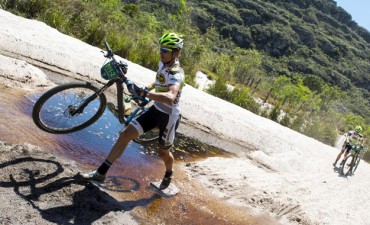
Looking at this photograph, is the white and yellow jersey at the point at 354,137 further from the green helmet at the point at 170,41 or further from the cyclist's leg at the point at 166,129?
the green helmet at the point at 170,41

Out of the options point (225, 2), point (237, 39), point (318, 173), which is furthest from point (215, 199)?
point (225, 2)

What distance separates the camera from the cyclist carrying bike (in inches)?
166

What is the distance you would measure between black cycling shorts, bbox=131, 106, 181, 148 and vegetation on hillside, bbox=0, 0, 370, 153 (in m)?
8.74

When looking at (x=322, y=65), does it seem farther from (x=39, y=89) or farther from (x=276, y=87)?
(x=39, y=89)

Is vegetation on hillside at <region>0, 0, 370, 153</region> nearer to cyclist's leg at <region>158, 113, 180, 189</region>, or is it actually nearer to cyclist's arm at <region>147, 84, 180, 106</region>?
cyclist's leg at <region>158, 113, 180, 189</region>

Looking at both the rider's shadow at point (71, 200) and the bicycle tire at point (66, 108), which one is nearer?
the rider's shadow at point (71, 200)

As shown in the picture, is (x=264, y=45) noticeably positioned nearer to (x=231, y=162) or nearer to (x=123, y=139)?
(x=231, y=162)

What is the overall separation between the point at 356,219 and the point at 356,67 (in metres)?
143

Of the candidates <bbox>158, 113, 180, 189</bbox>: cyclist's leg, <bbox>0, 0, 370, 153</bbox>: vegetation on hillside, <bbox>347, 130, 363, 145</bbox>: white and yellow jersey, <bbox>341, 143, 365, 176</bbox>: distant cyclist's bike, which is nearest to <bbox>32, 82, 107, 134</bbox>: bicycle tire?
<bbox>158, 113, 180, 189</bbox>: cyclist's leg

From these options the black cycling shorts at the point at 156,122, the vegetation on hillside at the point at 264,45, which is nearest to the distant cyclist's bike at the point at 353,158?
the vegetation on hillside at the point at 264,45

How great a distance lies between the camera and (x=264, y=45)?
125m

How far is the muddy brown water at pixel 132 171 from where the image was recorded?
465cm

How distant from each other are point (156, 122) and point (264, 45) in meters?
125

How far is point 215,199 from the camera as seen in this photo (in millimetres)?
5652
